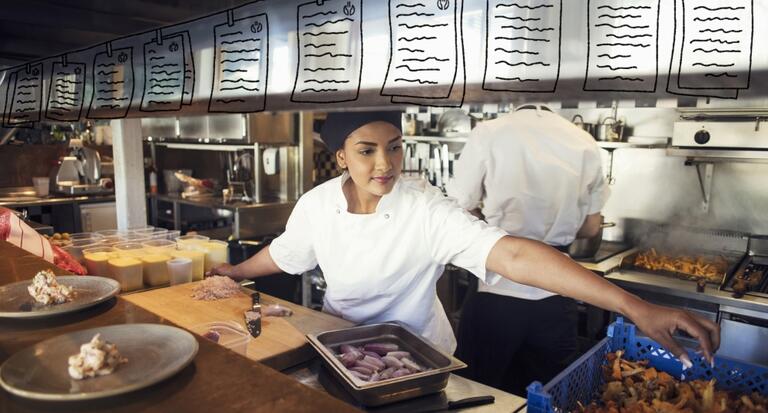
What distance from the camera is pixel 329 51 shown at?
1728 millimetres

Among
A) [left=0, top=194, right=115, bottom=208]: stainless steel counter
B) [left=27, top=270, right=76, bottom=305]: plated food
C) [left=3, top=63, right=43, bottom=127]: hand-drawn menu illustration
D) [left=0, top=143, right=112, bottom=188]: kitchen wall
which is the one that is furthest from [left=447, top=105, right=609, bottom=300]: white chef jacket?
[left=0, top=143, right=112, bottom=188]: kitchen wall

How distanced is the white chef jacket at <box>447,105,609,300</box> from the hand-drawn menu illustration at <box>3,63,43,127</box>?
2.91 meters

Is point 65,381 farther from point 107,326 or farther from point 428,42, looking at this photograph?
point 428,42

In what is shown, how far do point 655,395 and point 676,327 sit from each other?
1.90 feet

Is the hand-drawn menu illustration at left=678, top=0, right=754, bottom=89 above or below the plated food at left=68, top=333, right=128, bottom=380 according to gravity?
above

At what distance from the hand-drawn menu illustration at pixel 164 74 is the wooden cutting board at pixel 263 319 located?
0.88 meters

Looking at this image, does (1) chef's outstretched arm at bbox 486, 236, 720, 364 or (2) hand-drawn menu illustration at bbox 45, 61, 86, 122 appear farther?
(2) hand-drawn menu illustration at bbox 45, 61, 86, 122

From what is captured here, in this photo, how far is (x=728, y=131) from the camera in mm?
3447

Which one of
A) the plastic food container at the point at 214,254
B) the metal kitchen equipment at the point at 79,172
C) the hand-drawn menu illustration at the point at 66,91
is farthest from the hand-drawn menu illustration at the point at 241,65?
the metal kitchen equipment at the point at 79,172

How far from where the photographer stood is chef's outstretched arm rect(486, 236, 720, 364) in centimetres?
127

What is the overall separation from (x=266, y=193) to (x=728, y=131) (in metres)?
4.94

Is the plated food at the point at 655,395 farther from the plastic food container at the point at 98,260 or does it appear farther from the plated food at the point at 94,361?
the plastic food container at the point at 98,260

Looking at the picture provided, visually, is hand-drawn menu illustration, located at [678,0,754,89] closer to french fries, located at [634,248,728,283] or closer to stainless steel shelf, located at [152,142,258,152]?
french fries, located at [634,248,728,283]

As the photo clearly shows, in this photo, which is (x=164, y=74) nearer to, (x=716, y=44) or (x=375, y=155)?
(x=375, y=155)
